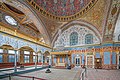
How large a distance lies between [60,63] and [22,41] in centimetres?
921

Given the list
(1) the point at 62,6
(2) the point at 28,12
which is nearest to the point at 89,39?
(1) the point at 62,6

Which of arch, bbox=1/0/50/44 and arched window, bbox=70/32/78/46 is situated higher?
arch, bbox=1/0/50/44

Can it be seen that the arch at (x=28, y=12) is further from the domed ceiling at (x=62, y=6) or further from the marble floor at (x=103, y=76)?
the marble floor at (x=103, y=76)

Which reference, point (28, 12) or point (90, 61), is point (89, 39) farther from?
point (28, 12)

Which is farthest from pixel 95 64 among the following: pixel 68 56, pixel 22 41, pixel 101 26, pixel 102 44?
pixel 22 41

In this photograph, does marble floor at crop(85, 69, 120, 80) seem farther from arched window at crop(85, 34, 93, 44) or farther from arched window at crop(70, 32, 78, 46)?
arched window at crop(70, 32, 78, 46)

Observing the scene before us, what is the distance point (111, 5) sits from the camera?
12.3 meters

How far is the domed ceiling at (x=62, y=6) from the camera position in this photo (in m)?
15.3

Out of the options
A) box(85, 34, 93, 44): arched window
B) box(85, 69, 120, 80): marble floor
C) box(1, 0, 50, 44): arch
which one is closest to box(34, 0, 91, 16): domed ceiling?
box(1, 0, 50, 44): arch

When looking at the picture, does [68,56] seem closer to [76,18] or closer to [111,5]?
[76,18]

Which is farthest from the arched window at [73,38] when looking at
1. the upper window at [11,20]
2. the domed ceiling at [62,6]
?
the upper window at [11,20]

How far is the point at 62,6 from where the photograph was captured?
1647 centimetres

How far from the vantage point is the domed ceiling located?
15320mm

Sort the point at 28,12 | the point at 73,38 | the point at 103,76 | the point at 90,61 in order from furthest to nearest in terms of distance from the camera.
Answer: the point at 73,38 → the point at 90,61 → the point at 28,12 → the point at 103,76
